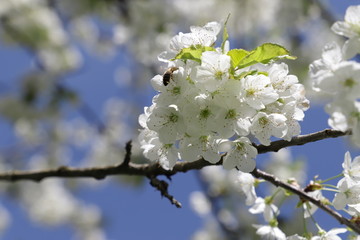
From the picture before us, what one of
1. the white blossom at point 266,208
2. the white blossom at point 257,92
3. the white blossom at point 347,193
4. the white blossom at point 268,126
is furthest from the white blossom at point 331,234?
the white blossom at point 257,92

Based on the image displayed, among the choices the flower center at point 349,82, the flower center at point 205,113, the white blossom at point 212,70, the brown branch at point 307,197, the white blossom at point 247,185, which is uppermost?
the flower center at point 349,82

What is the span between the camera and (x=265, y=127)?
1.28 metres

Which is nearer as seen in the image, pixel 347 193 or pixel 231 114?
pixel 231 114

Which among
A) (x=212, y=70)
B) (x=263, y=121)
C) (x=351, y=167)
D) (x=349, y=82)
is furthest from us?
(x=351, y=167)

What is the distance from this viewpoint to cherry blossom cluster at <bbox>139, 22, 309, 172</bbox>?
123 centimetres

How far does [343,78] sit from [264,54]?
0.25m

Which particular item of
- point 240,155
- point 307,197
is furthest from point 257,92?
point 307,197

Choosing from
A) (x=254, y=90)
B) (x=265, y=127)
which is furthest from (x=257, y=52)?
(x=265, y=127)

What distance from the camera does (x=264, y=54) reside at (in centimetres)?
125

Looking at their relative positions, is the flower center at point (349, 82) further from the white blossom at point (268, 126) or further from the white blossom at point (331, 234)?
the white blossom at point (331, 234)

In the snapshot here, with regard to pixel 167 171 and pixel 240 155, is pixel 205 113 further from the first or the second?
pixel 167 171

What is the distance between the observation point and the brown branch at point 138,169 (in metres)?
1.31

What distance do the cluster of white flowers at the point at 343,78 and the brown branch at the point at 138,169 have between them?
0.14 m

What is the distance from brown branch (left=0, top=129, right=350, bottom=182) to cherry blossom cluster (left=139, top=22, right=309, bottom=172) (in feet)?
0.15
